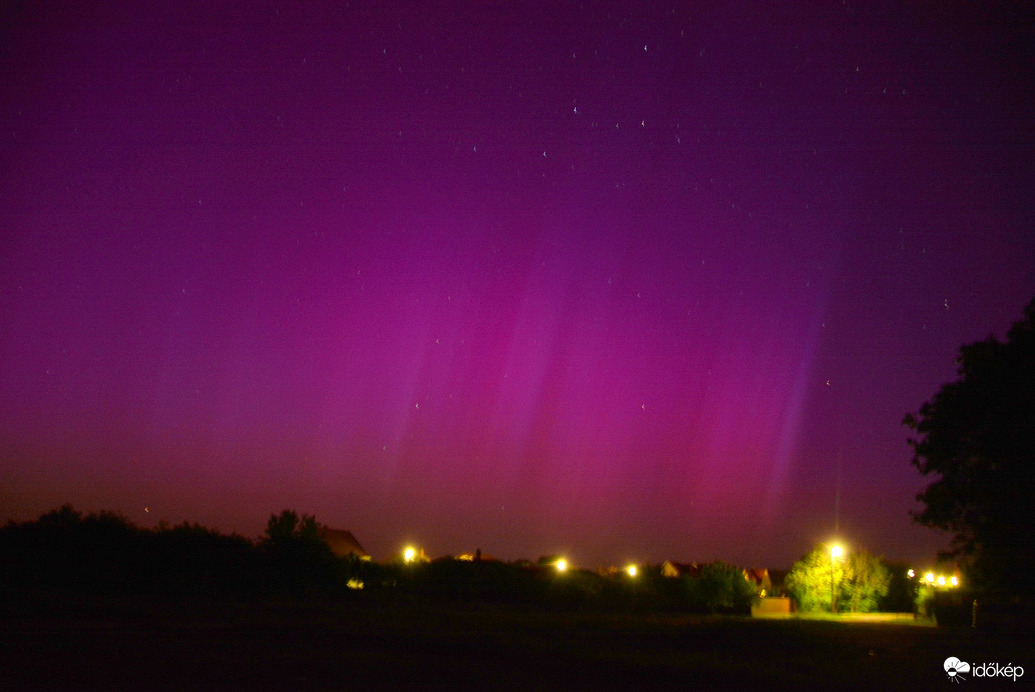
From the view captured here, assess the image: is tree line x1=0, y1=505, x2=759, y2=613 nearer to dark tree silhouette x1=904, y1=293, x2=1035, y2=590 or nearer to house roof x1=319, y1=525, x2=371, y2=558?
dark tree silhouette x1=904, y1=293, x2=1035, y2=590

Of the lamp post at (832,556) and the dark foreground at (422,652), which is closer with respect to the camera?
the dark foreground at (422,652)

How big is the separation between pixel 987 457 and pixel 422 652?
14.7 metres

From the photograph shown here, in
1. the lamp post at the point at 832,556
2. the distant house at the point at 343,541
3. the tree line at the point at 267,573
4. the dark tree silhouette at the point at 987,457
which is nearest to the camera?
the dark tree silhouette at the point at 987,457

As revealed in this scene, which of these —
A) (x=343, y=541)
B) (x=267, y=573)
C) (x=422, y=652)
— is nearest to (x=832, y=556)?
(x=267, y=573)

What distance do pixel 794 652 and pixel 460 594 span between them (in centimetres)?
2621

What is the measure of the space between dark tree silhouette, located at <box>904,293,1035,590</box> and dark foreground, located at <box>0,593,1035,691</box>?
2568 mm

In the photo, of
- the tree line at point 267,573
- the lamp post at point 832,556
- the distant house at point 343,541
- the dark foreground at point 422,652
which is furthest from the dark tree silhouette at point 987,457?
the distant house at point 343,541

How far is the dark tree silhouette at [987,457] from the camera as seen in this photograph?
2052 centimetres

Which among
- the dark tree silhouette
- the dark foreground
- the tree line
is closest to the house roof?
the tree line

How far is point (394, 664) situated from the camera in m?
15.6

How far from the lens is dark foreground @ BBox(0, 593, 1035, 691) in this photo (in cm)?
1359

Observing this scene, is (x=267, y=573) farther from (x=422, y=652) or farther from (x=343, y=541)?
(x=343, y=541)

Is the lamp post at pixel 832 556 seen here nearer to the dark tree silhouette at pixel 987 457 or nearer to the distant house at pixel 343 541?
the dark tree silhouette at pixel 987 457

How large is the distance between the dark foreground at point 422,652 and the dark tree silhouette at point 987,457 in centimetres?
257
